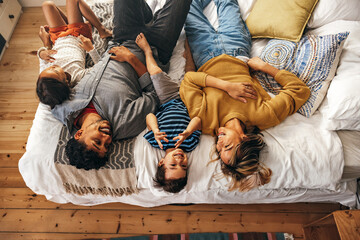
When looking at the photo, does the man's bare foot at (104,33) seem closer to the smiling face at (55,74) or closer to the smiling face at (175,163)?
the smiling face at (55,74)

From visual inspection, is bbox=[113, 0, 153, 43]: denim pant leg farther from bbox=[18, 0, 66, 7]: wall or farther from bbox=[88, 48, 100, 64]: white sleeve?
bbox=[18, 0, 66, 7]: wall

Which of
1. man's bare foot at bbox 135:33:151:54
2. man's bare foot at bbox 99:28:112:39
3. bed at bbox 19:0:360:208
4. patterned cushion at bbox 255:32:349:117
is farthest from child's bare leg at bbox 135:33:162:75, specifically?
patterned cushion at bbox 255:32:349:117

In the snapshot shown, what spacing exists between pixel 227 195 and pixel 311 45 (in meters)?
0.97

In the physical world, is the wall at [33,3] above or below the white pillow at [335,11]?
below

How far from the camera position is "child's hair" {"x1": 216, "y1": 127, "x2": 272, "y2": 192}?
118 centimetres

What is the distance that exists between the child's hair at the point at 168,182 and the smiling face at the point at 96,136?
11.3 inches

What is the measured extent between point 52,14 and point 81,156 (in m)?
1.04

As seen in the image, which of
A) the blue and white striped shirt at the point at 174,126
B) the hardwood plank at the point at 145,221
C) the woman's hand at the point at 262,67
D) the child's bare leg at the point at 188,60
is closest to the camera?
the blue and white striped shirt at the point at 174,126

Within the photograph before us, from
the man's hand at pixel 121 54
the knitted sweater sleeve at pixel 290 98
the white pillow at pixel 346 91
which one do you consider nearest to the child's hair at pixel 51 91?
the man's hand at pixel 121 54

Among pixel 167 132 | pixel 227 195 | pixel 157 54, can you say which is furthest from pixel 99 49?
pixel 227 195

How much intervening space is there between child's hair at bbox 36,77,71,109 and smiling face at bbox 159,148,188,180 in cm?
63

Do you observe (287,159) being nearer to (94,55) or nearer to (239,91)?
(239,91)

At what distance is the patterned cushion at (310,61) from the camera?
4.33ft

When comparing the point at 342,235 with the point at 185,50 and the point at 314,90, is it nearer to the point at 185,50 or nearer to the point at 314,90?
the point at 314,90
